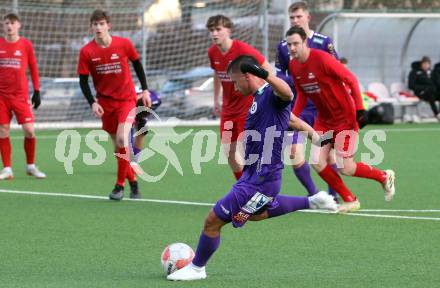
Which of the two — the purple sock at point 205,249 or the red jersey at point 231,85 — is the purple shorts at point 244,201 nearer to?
the purple sock at point 205,249

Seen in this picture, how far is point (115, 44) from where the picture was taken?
11.2 m

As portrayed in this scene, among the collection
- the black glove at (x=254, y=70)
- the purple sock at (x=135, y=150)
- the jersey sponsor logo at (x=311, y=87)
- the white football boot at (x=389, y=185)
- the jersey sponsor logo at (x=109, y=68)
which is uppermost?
the black glove at (x=254, y=70)

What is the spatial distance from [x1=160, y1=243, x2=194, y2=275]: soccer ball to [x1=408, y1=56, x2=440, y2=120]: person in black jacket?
19421mm

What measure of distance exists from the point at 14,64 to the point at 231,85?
4252 millimetres

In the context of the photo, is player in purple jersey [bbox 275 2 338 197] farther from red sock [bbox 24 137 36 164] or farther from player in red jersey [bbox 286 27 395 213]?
red sock [bbox 24 137 36 164]

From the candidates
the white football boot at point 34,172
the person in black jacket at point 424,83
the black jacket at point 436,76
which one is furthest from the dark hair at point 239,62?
the black jacket at point 436,76

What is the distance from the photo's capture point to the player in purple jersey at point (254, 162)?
261 inches

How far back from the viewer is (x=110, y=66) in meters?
11.3

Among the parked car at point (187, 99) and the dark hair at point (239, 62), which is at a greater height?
the dark hair at point (239, 62)

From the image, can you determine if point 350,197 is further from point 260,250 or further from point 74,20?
Result: point 74,20

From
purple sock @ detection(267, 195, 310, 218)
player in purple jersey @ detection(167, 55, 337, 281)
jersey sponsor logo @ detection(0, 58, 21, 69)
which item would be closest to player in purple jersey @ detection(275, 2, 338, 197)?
purple sock @ detection(267, 195, 310, 218)

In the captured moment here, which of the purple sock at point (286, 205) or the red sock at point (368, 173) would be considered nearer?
the purple sock at point (286, 205)

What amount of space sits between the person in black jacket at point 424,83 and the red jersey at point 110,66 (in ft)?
50.6

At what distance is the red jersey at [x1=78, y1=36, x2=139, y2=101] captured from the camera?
11211 millimetres
